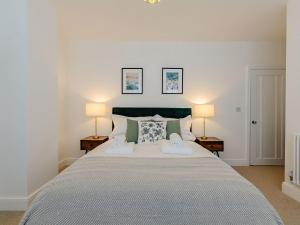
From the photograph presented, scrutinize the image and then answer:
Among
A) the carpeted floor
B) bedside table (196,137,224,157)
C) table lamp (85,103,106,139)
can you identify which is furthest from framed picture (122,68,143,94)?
the carpeted floor

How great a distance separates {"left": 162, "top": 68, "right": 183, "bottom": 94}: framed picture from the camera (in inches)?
179

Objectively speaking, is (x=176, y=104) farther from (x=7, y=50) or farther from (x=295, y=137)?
(x=7, y=50)

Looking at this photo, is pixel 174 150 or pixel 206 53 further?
pixel 206 53

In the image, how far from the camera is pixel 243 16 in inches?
139

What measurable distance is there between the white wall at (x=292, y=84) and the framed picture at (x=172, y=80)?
190cm

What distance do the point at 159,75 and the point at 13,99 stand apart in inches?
104

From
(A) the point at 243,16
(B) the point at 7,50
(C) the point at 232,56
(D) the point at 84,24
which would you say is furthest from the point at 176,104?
(B) the point at 7,50

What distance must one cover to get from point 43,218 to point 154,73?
3.41m

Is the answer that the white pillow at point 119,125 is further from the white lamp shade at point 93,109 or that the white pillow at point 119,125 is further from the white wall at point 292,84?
the white wall at point 292,84

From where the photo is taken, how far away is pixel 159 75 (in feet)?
15.0

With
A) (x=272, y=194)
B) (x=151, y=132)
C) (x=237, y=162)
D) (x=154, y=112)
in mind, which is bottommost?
(x=272, y=194)

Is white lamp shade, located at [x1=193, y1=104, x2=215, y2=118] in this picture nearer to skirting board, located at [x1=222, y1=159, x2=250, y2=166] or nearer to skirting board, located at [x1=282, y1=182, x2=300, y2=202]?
skirting board, located at [x1=222, y1=159, x2=250, y2=166]

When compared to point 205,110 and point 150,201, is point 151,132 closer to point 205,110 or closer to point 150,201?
point 205,110

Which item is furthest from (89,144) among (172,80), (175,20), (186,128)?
(175,20)
